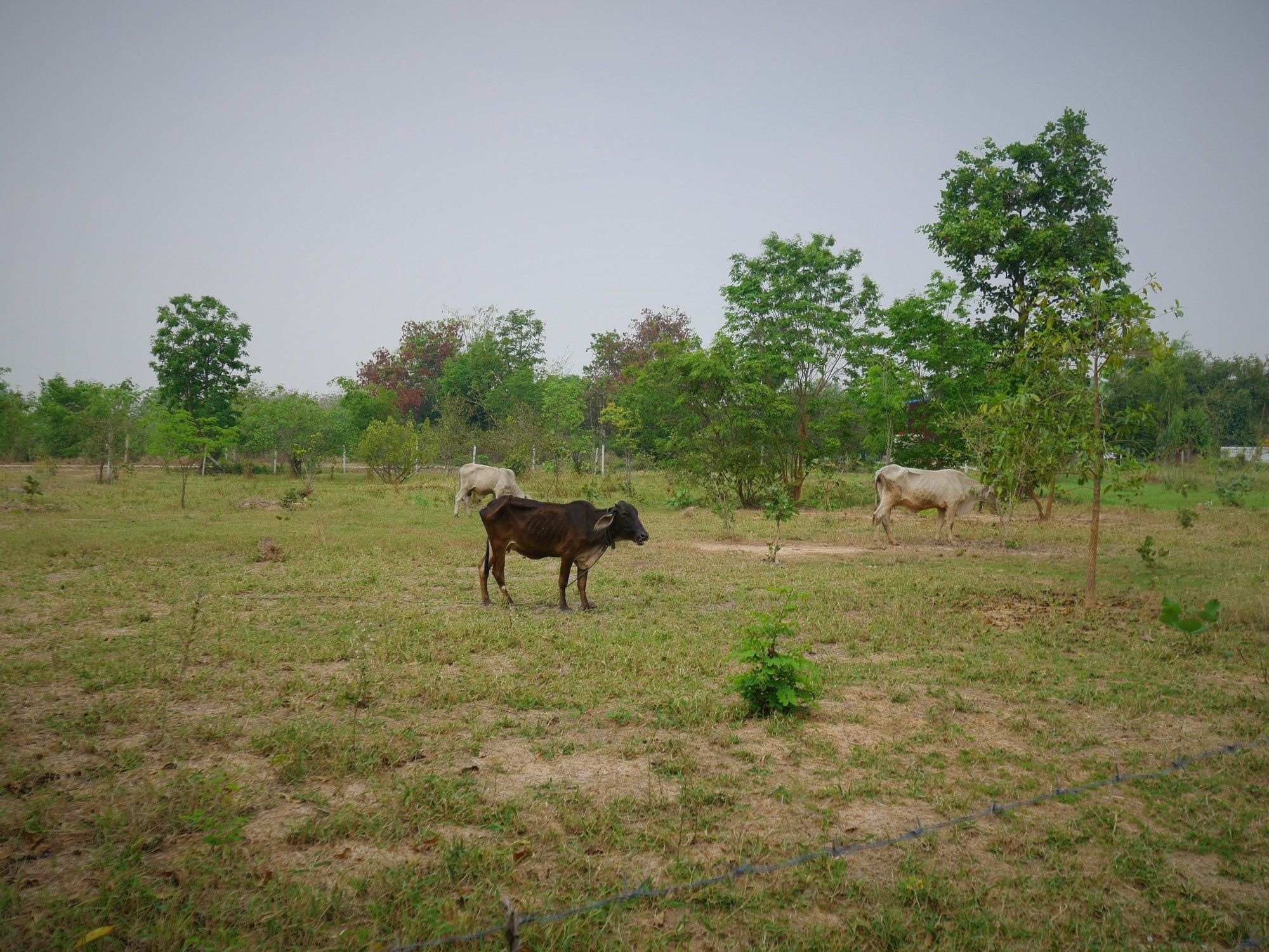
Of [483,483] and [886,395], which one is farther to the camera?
[886,395]

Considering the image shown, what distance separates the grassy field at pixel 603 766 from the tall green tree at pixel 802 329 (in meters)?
14.1

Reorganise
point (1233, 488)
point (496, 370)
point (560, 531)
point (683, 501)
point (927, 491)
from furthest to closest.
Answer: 1. point (496, 370)
2. point (683, 501)
3. point (1233, 488)
4. point (927, 491)
5. point (560, 531)

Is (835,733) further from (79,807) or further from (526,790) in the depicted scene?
(79,807)

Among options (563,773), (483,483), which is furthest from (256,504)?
(563,773)

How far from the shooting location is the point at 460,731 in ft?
18.3

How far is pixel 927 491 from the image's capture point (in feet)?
56.0

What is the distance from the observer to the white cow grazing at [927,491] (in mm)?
16938

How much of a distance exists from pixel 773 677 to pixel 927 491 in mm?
12250

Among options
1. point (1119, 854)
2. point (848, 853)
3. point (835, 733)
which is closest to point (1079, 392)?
point (835, 733)

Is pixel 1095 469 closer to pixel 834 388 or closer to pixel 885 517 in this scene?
pixel 885 517


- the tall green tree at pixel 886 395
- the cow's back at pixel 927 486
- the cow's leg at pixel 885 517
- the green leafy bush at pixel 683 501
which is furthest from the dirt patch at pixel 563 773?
the tall green tree at pixel 886 395

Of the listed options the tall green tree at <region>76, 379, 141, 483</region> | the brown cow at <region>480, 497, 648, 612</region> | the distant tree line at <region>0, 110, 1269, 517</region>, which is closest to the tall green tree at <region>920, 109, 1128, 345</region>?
the distant tree line at <region>0, 110, 1269, 517</region>

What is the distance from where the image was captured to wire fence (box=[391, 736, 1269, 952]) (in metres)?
3.10

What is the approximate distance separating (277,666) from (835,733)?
4.66 meters
